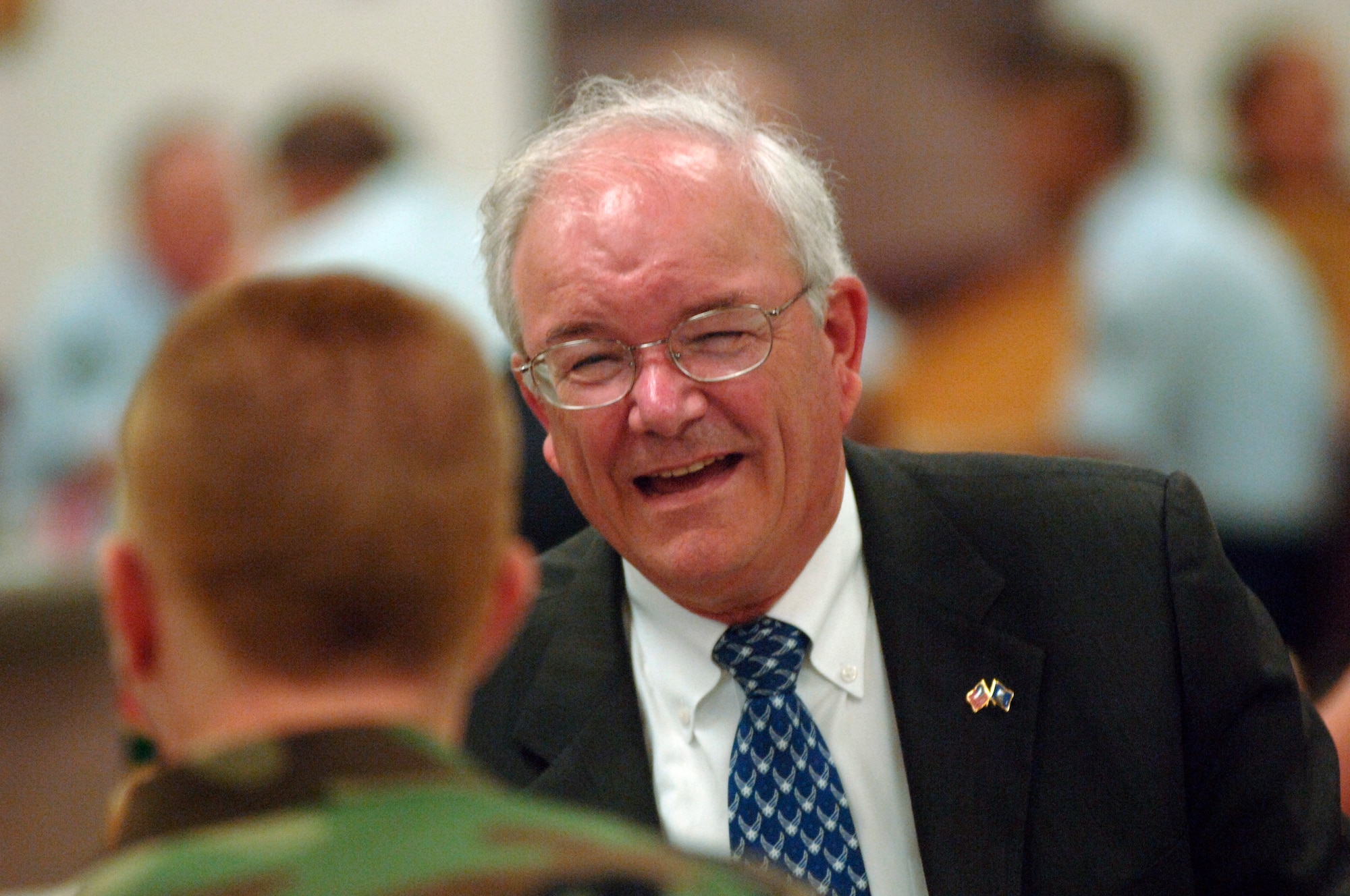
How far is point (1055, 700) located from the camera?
2000 millimetres

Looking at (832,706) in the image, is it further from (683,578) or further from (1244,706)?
(1244,706)

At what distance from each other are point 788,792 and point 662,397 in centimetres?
48

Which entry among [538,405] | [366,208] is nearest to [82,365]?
[366,208]

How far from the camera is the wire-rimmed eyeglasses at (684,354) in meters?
2.00

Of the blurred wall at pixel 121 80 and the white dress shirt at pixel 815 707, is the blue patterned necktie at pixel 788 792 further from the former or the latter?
the blurred wall at pixel 121 80

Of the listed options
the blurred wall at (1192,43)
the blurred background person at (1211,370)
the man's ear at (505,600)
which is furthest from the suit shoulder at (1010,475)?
the blurred wall at (1192,43)

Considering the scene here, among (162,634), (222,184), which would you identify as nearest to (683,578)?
(162,634)

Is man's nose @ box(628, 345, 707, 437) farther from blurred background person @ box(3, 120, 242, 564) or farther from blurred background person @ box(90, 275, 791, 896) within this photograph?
blurred background person @ box(3, 120, 242, 564)

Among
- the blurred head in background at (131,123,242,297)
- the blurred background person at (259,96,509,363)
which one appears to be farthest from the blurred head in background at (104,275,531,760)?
the blurred head in background at (131,123,242,297)

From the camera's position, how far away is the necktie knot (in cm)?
203

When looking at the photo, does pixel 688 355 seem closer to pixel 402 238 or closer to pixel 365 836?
pixel 365 836

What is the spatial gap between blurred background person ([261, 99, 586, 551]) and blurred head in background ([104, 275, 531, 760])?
9.12 feet

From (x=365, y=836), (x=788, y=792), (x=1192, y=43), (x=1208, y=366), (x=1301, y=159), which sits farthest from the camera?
(x=1192, y=43)

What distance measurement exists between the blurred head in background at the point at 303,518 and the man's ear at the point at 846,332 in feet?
3.20
